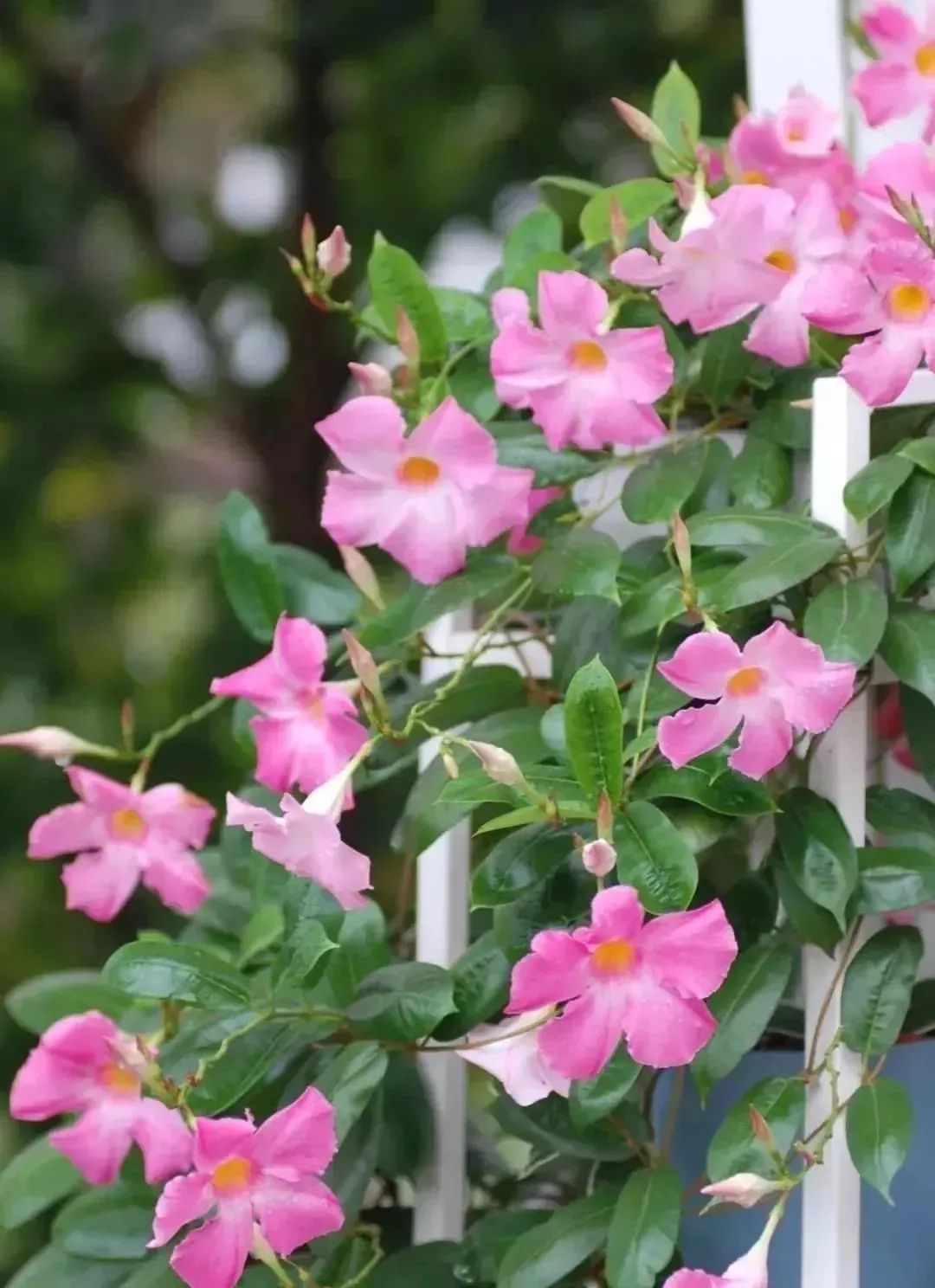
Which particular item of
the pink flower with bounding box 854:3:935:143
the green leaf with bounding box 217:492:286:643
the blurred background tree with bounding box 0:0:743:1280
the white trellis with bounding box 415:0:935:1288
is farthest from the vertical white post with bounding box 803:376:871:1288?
the blurred background tree with bounding box 0:0:743:1280

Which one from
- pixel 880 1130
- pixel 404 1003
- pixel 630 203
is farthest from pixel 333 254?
pixel 880 1130

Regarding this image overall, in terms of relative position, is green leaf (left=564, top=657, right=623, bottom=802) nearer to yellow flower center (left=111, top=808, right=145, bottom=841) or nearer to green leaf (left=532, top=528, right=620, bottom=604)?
green leaf (left=532, top=528, right=620, bottom=604)

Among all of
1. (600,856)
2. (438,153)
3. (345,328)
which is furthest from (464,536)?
(438,153)

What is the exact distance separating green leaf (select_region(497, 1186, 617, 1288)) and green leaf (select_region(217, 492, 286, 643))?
34 centimetres

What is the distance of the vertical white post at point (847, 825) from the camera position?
60cm

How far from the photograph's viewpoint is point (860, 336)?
0.70 meters

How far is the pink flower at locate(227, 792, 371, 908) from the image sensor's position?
542 mm

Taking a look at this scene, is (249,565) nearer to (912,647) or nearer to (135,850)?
(135,850)

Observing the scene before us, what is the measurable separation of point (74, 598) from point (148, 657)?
4.6 inches

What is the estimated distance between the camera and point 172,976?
2.10ft

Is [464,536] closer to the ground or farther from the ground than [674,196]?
closer to the ground

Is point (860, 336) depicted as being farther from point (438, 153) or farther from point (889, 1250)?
point (438, 153)

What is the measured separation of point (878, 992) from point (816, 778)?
0.10 metres

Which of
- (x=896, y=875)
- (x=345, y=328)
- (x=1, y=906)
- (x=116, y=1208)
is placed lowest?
(x=1, y=906)
